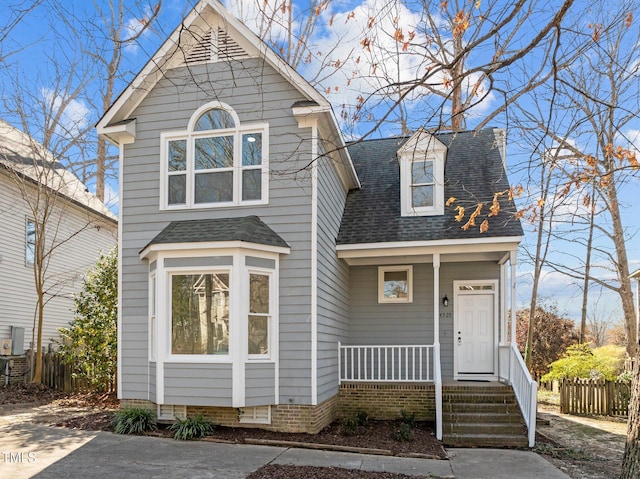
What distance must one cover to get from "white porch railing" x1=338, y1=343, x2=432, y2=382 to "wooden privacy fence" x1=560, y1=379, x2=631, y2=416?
404cm

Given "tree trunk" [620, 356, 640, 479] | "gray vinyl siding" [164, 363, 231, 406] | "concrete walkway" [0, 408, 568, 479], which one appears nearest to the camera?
"tree trunk" [620, 356, 640, 479]

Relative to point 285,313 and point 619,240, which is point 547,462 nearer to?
point 285,313

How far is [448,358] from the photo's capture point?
11.4 m

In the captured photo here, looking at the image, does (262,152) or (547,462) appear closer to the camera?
(547,462)

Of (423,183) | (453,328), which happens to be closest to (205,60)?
(423,183)

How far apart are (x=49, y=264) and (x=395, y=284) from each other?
1099cm

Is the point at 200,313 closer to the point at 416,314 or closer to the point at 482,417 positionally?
the point at 416,314

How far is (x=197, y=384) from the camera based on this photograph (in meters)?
8.63

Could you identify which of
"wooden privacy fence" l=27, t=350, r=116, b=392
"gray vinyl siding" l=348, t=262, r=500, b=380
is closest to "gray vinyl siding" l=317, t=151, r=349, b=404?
"gray vinyl siding" l=348, t=262, r=500, b=380

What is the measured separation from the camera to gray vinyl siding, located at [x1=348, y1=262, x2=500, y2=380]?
11.5 m

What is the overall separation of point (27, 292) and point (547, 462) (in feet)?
46.6

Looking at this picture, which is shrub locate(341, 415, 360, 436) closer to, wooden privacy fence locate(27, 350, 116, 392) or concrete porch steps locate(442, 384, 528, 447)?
concrete porch steps locate(442, 384, 528, 447)

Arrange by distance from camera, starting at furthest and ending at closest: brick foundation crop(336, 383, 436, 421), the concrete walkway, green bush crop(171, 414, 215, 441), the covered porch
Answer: the covered porch
brick foundation crop(336, 383, 436, 421)
green bush crop(171, 414, 215, 441)
the concrete walkway

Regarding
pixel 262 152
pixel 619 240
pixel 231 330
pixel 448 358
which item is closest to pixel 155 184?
pixel 262 152
